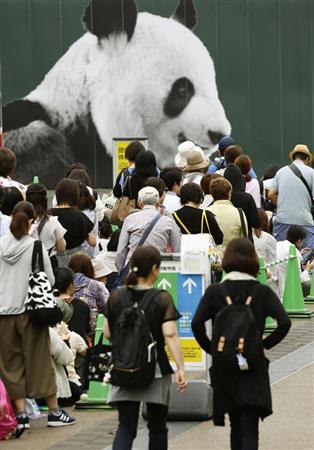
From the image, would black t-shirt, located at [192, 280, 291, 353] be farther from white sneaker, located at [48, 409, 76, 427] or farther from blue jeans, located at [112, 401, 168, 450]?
white sneaker, located at [48, 409, 76, 427]

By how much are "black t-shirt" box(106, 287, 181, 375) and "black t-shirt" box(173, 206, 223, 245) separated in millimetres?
4095

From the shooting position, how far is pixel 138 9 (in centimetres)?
2645

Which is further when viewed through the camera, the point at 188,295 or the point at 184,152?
the point at 184,152

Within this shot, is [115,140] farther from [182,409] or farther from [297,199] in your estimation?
[182,409]

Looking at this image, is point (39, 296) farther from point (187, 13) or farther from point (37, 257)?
point (187, 13)

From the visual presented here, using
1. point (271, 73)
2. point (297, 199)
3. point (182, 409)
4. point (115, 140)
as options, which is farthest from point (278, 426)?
point (271, 73)

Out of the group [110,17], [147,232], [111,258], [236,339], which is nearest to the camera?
[236,339]

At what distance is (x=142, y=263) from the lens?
890 cm

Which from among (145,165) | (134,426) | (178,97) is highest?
(178,97)

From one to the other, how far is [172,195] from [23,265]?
4377mm

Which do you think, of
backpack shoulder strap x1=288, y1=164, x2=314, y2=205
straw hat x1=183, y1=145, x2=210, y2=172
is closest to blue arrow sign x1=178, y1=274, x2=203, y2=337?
straw hat x1=183, y1=145, x2=210, y2=172

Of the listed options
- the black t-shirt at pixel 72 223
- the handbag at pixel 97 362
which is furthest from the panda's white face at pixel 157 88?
the handbag at pixel 97 362

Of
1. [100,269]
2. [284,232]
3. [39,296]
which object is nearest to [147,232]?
[100,269]

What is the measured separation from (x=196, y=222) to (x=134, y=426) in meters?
4.37
